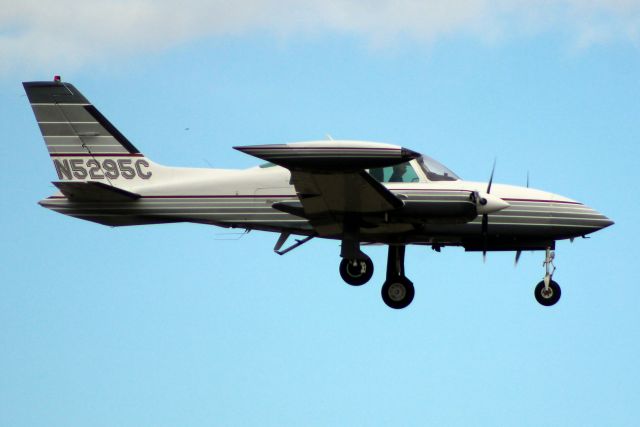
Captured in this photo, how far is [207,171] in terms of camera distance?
25.2 m

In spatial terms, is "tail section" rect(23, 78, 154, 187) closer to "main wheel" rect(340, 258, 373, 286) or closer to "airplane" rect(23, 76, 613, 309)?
"airplane" rect(23, 76, 613, 309)

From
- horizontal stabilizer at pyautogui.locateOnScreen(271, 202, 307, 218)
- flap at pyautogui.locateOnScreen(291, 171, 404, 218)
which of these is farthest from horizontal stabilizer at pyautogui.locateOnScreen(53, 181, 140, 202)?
flap at pyautogui.locateOnScreen(291, 171, 404, 218)

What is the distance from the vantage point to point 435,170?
2406 centimetres

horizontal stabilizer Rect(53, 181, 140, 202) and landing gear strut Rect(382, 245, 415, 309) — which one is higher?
horizontal stabilizer Rect(53, 181, 140, 202)

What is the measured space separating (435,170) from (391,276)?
269 cm

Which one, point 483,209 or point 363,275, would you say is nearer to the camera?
point 483,209

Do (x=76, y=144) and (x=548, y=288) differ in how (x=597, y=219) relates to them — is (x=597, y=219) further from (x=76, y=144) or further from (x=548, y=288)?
(x=76, y=144)

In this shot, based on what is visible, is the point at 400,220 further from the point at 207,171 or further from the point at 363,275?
the point at 207,171

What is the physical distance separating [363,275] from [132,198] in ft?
17.7

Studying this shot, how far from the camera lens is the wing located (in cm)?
2012

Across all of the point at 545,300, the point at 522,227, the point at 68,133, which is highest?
the point at 68,133

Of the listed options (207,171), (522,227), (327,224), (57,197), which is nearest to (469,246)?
(522,227)

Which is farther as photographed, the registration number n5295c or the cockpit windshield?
the registration number n5295c

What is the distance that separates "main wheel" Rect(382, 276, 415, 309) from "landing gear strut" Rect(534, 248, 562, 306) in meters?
2.76
